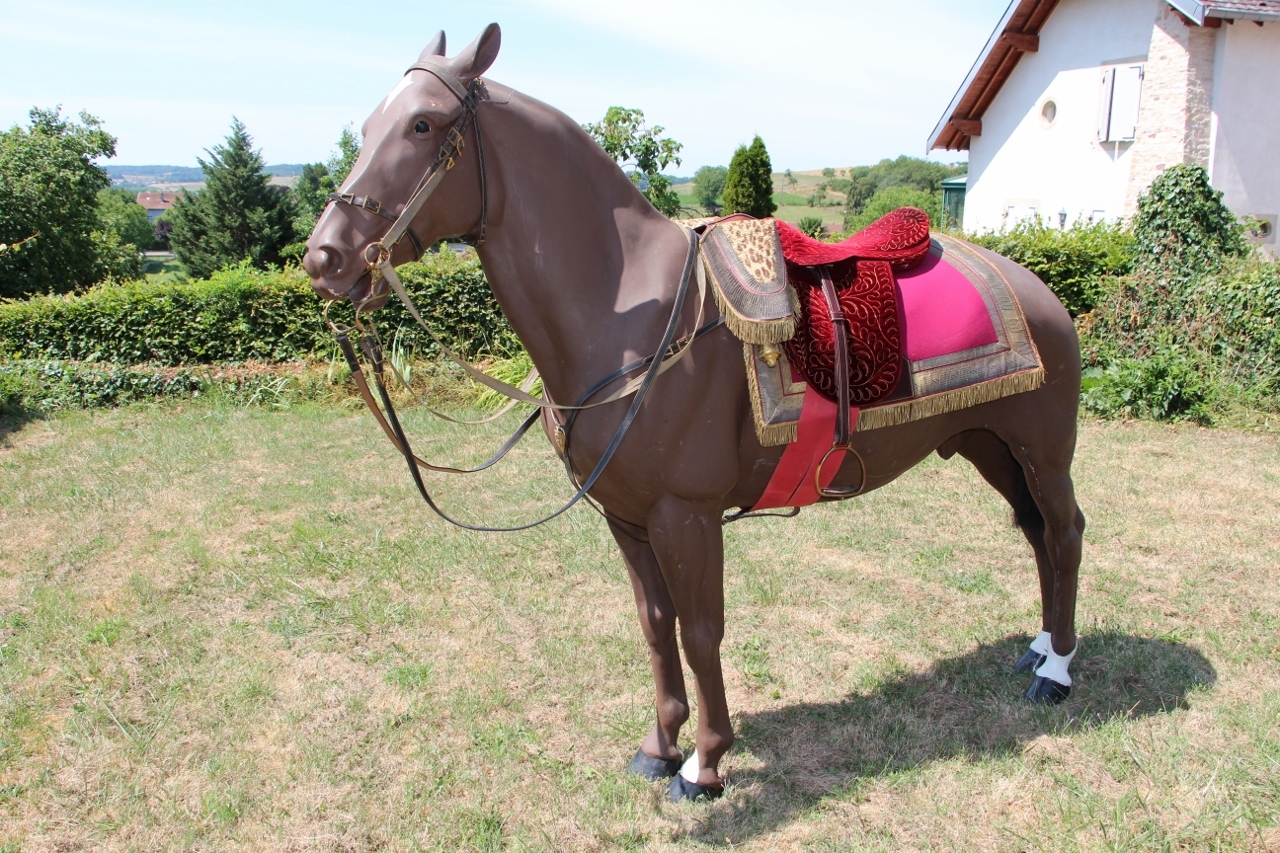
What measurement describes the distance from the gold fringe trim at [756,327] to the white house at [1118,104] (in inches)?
403

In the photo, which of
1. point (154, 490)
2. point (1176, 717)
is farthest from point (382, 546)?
point (1176, 717)

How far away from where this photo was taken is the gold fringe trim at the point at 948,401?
9.29 feet

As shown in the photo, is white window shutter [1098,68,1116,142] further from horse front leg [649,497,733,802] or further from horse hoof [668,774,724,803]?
horse hoof [668,774,724,803]

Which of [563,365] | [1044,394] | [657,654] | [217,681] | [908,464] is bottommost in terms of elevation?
[217,681]

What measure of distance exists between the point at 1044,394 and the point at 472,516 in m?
4.03

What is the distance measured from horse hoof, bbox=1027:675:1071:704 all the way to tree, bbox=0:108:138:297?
847 inches

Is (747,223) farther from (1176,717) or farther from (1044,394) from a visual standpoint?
(1176,717)

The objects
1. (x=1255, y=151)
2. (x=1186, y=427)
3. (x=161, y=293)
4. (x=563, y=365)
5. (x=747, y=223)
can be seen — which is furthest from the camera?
(x=1255, y=151)

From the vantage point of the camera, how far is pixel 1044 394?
10.4 ft

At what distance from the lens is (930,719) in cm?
343

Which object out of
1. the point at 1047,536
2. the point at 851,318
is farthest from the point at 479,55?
the point at 1047,536

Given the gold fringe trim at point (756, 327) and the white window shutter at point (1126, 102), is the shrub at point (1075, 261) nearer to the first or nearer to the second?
the white window shutter at point (1126, 102)

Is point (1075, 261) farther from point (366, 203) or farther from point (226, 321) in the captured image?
point (226, 321)

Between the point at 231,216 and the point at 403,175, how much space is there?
2748 cm
